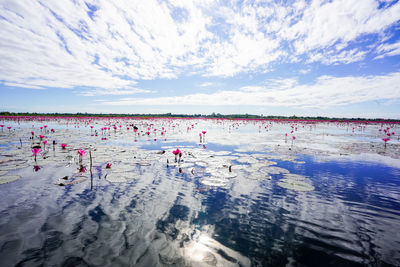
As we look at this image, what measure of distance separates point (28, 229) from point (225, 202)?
198 inches

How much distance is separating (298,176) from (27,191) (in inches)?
414

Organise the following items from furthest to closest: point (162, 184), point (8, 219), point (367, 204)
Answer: point (162, 184), point (367, 204), point (8, 219)

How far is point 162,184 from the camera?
6.70 meters

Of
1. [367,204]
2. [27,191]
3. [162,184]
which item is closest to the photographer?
[367,204]

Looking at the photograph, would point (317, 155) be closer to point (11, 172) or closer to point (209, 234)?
point (209, 234)

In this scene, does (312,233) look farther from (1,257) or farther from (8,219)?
(8,219)

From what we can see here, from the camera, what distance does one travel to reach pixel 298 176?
7.68 m

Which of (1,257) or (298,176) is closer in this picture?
(1,257)

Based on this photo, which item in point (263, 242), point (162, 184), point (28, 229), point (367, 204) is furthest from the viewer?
point (162, 184)

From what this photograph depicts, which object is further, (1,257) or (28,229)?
(28,229)

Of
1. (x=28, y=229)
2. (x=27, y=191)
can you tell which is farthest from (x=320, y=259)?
(x=27, y=191)

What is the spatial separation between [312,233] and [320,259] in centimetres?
80

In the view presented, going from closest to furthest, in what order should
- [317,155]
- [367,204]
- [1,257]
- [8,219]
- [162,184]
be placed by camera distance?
[1,257], [8,219], [367,204], [162,184], [317,155]

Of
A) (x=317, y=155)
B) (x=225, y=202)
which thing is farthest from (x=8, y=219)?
(x=317, y=155)
